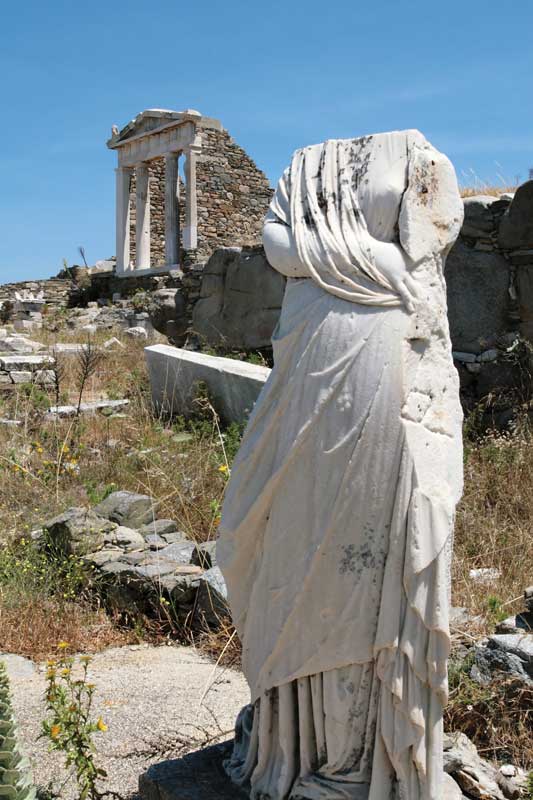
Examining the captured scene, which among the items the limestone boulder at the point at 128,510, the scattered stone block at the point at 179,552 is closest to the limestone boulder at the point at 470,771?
the scattered stone block at the point at 179,552

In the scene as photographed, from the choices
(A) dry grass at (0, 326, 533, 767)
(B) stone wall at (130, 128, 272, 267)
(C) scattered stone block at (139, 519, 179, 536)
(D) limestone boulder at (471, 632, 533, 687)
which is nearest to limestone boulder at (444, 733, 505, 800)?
(A) dry grass at (0, 326, 533, 767)

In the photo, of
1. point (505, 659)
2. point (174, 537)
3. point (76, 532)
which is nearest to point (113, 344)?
point (174, 537)

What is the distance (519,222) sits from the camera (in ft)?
24.0

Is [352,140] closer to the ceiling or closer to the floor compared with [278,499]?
closer to the ceiling

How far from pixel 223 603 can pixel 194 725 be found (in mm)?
1139

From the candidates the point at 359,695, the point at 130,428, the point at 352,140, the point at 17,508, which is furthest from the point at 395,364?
the point at 130,428

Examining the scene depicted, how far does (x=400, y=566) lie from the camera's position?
6.41ft

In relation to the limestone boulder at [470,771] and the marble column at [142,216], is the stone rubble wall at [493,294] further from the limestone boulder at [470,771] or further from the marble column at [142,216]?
the marble column at [142,216]

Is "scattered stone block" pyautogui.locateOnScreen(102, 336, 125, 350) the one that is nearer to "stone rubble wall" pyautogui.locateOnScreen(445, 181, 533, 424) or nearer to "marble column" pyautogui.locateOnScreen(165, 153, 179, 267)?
"stone rubble wall" pyautogui.locateOnScreen(445, 181, 533, 424)

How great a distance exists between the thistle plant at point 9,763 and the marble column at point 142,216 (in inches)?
800

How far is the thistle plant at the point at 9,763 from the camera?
2.26 meters

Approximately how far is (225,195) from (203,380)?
46.8 feet

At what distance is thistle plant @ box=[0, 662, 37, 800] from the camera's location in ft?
7.41

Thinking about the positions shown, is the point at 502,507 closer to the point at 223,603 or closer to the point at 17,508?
the point at 223,603
